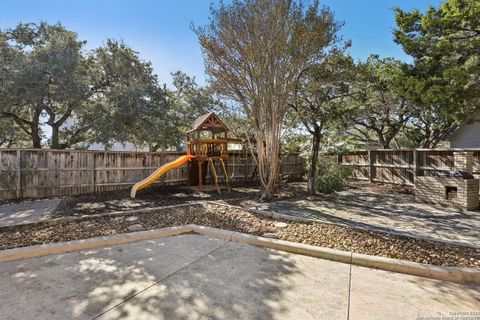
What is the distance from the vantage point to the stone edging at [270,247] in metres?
2.76

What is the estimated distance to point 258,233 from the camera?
13.6 feet

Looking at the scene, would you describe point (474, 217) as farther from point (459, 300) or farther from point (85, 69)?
point (85, 69)

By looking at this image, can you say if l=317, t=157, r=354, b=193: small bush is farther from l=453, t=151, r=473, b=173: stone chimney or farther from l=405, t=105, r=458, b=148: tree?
l=405, t=105, r=458, b=148: tree

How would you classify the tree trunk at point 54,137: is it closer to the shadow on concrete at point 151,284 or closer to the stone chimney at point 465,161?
the shadow on concrete at point 151,284

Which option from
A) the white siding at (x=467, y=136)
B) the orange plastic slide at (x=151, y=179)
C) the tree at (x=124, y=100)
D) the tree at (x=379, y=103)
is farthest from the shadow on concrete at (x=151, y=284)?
the white siding at (x=467, y=136)

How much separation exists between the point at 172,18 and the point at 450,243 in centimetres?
855

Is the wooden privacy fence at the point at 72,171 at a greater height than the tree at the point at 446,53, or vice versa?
the tree at the point at 446,53

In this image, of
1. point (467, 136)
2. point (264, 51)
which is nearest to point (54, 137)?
point (264, 51)

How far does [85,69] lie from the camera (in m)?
11.6

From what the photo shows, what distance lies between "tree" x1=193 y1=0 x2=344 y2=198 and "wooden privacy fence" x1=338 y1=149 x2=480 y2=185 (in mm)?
5036

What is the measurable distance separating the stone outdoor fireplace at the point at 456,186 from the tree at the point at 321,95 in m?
2.94

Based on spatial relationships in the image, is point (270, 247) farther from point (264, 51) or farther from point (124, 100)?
point (124, 100)

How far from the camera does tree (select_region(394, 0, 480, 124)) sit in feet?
20.6

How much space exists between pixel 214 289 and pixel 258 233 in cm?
176
